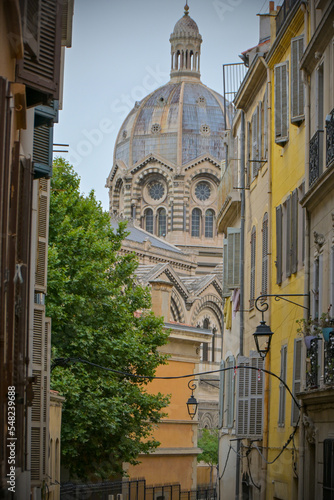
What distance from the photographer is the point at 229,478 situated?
1006 inches

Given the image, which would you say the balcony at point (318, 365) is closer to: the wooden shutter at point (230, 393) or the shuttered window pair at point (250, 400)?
the shuttered window pair at point (250, 400)

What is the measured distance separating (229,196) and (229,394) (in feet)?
14.8

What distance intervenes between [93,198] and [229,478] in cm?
1106

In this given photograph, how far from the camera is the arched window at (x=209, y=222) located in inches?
3720

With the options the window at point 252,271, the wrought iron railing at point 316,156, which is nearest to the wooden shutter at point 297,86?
the wrought iron railing at point 316,156

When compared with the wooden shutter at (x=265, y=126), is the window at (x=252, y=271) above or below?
below

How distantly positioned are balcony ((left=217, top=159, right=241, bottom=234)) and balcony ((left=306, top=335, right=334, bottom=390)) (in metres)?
8.68

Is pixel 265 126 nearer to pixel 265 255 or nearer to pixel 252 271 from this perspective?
pixel 265 255

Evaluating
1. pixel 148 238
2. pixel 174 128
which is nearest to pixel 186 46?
pixel 174 128

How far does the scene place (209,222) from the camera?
311 ft

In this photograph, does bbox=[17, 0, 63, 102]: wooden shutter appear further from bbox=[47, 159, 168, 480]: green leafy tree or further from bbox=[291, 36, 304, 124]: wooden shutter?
bbox=[47, 159, 168, 480]: green leafy tree

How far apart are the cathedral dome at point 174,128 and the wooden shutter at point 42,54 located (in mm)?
81838

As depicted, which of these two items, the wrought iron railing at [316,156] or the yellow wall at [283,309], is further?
the yellow wall at [283,309]

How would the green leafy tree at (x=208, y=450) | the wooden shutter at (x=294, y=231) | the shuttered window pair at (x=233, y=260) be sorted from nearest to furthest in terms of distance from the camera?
the wooden shutter at (x=294, y=231) → the shuttered window pair at (x=233, y=260) → the green leafy tree at (x=208, y=450)
